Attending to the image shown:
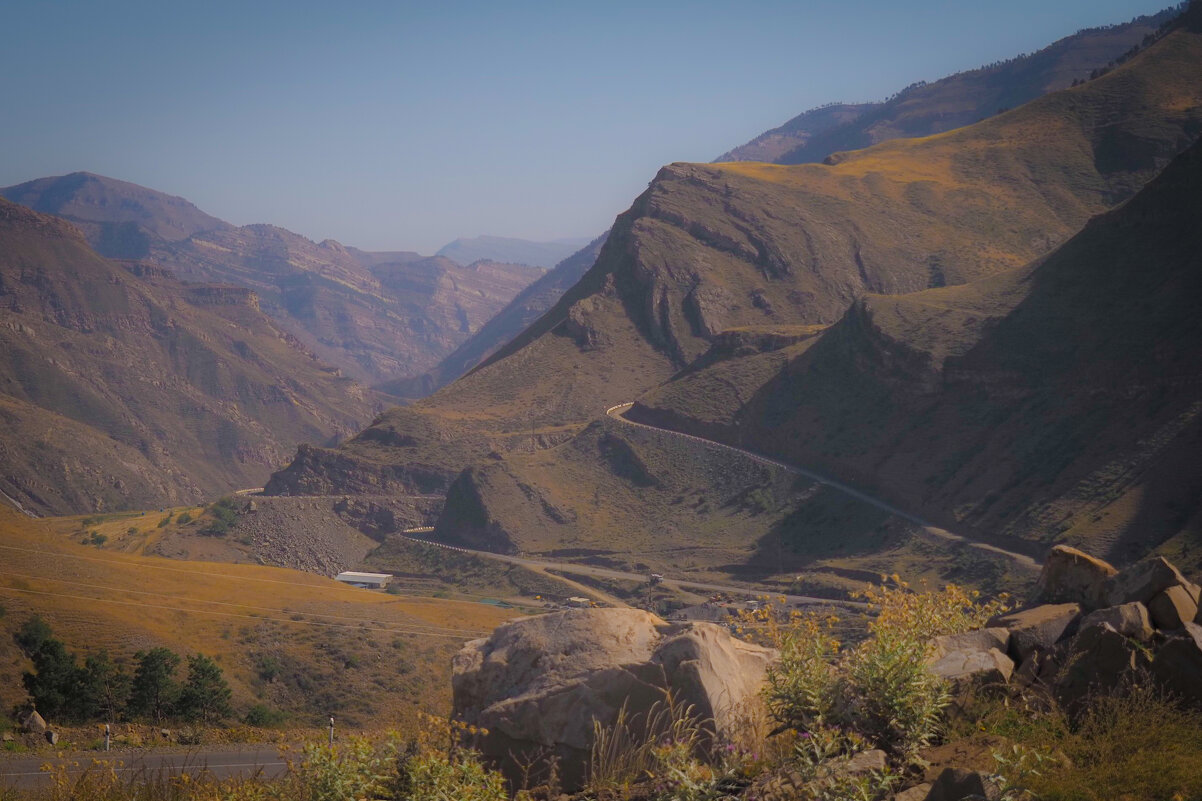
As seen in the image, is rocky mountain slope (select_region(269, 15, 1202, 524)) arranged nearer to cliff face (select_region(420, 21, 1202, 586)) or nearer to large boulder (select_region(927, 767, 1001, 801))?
cliff face (select_region(420, 21, 1202, 586))

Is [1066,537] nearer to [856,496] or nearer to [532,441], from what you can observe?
[856,496]

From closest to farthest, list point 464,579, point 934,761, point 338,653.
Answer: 1. point 934,761
2. point 338,653
3. point 464,579

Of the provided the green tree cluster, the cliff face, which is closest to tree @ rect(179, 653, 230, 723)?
the green tree cluster

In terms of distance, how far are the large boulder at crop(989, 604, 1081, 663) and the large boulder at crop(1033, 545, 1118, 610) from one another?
36 cm

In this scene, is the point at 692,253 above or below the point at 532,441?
above

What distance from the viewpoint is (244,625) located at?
49219 millimetres

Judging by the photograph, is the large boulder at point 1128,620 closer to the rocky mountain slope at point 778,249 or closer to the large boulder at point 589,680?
the large boulder at point 589,680

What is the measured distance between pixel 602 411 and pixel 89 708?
96.0m

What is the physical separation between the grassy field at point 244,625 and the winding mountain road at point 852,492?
99.1ft

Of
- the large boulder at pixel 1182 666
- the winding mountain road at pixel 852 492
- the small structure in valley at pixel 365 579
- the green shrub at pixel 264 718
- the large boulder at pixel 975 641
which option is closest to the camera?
the large boulder at pixel 1182 666

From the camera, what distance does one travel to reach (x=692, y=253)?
480 feet

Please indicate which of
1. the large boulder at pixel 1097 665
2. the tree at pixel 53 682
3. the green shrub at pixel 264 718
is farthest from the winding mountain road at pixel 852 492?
the large boulder at pixel 1097 665

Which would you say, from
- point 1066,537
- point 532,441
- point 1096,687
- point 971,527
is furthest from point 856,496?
point 1096,687

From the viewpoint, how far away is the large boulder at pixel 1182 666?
408 inches
